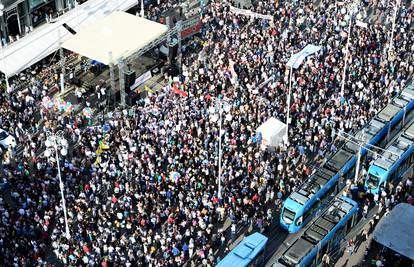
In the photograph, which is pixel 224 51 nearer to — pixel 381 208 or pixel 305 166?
pixel 305 166

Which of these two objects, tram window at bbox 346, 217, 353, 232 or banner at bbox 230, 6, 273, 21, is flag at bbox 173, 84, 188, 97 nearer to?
banner at bbox 230, 6, 273, 21

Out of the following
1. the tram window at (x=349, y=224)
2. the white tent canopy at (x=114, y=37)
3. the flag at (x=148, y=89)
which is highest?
the white tent canopy at (x=114, y=37)

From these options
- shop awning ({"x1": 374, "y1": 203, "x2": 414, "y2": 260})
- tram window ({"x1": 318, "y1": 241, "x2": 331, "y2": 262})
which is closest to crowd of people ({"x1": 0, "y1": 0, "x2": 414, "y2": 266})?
tram window ({"x1": 318, "y1": 241, "x2": 331, "y2": 262})

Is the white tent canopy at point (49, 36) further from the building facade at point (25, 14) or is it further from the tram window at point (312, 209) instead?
the tram window at point (312, 209)

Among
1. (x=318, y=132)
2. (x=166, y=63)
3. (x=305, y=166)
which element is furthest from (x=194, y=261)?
(x=166, y=63)

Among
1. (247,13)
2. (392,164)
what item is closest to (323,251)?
(392,164)

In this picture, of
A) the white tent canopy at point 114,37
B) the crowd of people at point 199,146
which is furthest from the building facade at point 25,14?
the crowd of people at point 199,146

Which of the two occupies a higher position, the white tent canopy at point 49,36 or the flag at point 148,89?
the white tent canopy at point 49,36
